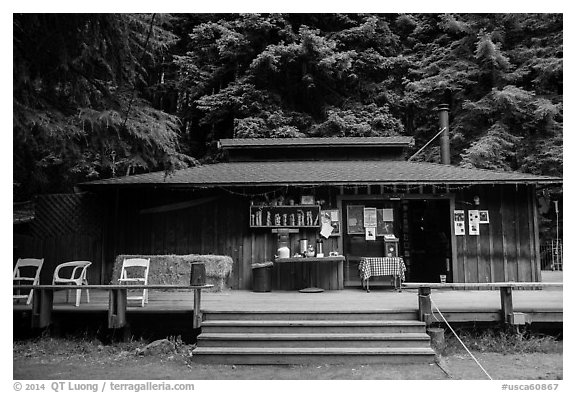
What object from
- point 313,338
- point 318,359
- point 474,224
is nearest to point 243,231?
point 313,338

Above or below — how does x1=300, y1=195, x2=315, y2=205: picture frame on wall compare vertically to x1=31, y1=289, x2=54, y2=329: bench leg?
above

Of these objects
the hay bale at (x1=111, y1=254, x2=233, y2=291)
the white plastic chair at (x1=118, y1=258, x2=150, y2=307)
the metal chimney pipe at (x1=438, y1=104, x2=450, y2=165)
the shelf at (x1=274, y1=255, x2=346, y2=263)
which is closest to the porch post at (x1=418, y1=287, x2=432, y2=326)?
the shelf at (x1=274, y1=255, x2=346, y2=263)

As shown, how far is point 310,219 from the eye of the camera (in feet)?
31.7

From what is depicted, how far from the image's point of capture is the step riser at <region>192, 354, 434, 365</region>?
6.12m

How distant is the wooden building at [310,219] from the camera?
955 centimetres

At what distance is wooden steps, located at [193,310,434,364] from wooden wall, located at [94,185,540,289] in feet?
9.73

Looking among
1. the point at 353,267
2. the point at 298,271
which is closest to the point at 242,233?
the point at 298,271

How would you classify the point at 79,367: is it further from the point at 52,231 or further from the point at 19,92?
the point at 52,231

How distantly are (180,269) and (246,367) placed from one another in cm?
355

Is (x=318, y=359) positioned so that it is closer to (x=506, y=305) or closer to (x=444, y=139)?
(x=506, y=305)

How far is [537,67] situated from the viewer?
15922 mm

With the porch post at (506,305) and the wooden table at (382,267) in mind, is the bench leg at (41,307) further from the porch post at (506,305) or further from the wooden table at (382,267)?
the porch post at (506,305)

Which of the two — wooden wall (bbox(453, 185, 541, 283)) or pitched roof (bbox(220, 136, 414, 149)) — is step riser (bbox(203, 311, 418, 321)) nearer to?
wooden wall (bbox(453, 185, 541, 283))
